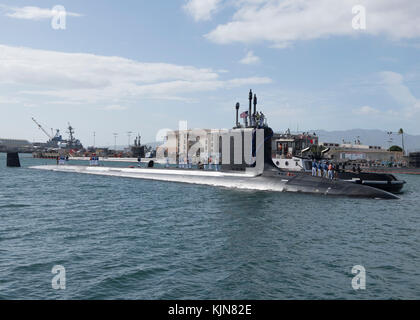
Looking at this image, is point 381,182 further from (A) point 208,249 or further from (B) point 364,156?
(B) point 364,156

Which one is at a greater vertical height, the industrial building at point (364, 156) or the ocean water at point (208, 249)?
the industrial building at point (364, 156)

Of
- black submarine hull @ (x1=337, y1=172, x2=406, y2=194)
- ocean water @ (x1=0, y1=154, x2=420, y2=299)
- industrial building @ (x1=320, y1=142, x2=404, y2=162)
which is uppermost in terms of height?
industrial building @ (x1=320, y1=142, x2=404, y2=162)

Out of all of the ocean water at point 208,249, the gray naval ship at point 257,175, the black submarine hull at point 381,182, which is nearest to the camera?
the ocean water at point 208,249

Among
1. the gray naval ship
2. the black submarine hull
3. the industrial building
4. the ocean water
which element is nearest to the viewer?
the ocean water

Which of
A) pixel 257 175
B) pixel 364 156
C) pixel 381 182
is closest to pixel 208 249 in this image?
pixel 257 175

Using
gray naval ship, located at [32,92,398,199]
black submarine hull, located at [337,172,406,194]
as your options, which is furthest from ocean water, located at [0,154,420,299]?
black submarine hull, located at [337,172,406,194]

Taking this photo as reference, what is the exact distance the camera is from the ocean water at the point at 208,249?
11211 mm

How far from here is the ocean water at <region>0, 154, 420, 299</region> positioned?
11.2m

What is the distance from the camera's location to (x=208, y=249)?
50.4 ft

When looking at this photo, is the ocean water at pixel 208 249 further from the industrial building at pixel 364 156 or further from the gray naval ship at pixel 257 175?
the industrial building at pixel 364 156

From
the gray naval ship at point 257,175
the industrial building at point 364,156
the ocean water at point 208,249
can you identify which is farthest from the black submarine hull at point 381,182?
the industrial building at point 364,156

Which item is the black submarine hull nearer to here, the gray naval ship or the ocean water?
the gray naval ship

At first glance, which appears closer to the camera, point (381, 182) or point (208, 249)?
point (208, 249)

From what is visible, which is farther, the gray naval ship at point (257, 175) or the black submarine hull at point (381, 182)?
the black submarine hull at point (381, 182)
